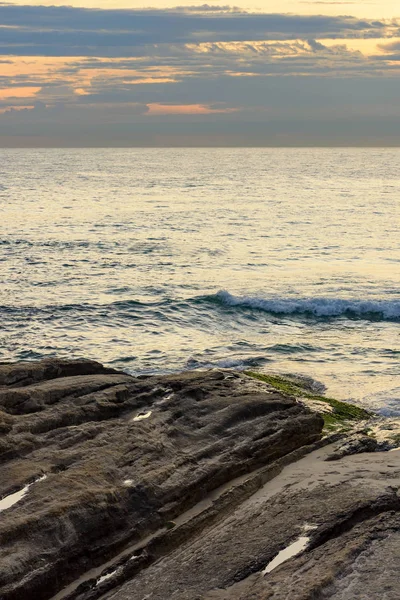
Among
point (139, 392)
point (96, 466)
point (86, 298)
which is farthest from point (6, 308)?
point (96, 466)

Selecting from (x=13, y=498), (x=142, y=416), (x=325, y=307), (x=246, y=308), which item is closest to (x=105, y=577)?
(x=13, y=498)

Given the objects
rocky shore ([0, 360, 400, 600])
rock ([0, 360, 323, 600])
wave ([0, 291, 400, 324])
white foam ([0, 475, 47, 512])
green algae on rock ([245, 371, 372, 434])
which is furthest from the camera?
wave ([0, 291, 400, 324])

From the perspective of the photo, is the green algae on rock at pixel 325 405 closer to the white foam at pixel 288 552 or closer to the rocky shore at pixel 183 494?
the rocky shore at pixel 183 494

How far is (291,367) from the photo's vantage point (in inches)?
1214

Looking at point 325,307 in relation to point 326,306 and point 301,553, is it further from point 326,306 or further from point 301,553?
point 301,553

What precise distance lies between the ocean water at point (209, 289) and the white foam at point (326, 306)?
9 cm

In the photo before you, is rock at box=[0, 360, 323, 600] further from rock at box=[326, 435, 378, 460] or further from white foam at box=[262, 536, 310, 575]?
white foam at box=[262, 536, 310, 575]

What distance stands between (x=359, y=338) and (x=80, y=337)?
42.6 ft

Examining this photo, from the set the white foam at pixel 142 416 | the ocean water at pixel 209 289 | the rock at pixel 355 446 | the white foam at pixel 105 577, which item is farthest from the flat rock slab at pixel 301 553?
the ocean water at pixel 209 289

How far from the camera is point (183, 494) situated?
54.3 ft

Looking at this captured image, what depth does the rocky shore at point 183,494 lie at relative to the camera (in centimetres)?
1361

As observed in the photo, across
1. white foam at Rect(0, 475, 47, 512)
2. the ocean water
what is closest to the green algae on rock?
the ocean water

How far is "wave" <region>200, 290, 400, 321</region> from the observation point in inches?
1636

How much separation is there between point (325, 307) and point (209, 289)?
8.41m
